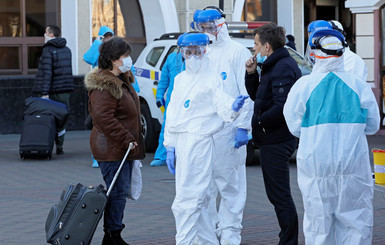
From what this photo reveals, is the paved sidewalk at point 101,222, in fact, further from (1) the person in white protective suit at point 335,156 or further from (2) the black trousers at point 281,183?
(1) the person in white protective suit at point 335,156

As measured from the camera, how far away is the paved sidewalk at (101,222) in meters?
Result: 7.91

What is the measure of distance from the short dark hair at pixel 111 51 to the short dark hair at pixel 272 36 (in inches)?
43.5

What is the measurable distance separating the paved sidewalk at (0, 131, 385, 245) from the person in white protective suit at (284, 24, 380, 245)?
200 cm

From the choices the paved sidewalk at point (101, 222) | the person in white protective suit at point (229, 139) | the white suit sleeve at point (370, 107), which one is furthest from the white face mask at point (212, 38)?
the white suit sleeve at point (370, 107)

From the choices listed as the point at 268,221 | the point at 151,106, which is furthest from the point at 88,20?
the point at 268,221

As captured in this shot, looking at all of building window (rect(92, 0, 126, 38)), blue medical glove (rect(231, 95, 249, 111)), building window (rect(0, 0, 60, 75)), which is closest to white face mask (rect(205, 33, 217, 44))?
blue medical glove (rect(231, 95, 249, 111))

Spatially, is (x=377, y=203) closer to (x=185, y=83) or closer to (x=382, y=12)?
(x=185, y=83)

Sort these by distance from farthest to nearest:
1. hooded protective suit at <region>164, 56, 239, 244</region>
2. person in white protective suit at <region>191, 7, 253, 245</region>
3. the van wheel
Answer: the van wheel, person in white protective suit at <region>191, 7, 253, 245</region>, hooded protective suit at <region>164, 56, 239, 244</region>

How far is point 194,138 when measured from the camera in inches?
264

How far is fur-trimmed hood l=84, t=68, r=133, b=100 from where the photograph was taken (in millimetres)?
7266

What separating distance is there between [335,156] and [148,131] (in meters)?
8.47

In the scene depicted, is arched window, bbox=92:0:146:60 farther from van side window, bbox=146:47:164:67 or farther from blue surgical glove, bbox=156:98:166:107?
blue surgical glove, bbox=156:98:166:107

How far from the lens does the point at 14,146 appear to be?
15.4 meters

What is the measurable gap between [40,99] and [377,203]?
6.10 m
